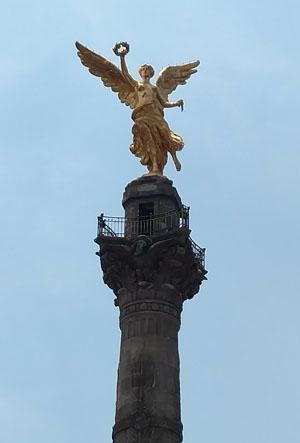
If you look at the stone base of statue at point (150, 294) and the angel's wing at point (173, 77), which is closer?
the stone base of statue at point (150, 294)

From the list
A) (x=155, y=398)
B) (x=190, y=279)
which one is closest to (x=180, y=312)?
(x=190, y=279)

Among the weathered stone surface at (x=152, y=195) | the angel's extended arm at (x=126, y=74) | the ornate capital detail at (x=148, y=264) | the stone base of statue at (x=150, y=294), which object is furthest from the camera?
the angel's extended arm at (x=126, y=74)

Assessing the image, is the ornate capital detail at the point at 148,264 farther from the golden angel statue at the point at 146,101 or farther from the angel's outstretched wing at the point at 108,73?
the angel's outstretched wing at the point at 108,73

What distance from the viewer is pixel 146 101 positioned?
52.8 metres

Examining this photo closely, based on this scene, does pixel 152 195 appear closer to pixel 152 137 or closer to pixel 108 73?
pixel 152 137

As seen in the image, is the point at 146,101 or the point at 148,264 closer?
the point at 148,264

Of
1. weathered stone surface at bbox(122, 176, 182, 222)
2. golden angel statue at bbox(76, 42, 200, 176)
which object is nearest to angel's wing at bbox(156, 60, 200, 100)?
golden angel statue at bbox(76, 42, 200, 176)

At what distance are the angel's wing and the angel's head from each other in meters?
0.51

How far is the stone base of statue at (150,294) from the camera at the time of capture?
151 feet

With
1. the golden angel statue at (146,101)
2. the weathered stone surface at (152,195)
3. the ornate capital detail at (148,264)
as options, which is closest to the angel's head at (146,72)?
the golden angel statue at (146,101)

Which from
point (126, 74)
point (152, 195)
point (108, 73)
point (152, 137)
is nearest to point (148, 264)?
point (152, 195)

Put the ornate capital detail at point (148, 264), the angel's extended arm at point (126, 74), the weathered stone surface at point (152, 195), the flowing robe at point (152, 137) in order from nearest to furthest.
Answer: the ornate capital detail at point (148, 264) → the weathered stone surface at point (152, 195) → the flowing robe at point (152, 137) → the angel's extended arm at point (126, 74)

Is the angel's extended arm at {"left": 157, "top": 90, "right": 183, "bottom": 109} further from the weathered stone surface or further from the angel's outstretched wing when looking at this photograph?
the weathered stone surface

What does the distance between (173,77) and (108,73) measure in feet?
10.1
